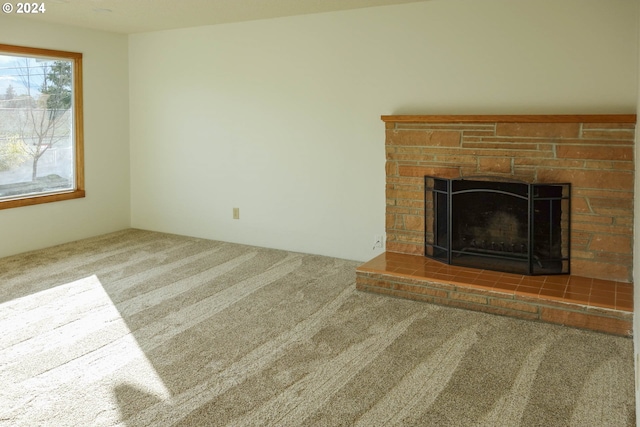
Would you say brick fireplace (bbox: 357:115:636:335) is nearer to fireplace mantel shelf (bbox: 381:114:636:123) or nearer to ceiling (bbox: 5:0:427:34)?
fireplace mantel shelf (bbox: 381:114:636:123)

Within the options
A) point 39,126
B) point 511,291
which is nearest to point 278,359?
point 511,291

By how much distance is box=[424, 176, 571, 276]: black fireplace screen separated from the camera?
4.14 m

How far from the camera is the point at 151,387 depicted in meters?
2.83

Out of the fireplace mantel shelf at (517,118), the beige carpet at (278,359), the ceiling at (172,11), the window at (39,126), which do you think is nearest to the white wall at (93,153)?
the window at (39,126)

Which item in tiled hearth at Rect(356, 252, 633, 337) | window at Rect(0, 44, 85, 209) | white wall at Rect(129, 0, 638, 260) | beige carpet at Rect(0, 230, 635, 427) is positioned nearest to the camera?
beige carpet at Rect(0, 230, 635, 427)

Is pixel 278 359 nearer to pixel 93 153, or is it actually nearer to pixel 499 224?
pixel 499 224

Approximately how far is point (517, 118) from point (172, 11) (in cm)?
294

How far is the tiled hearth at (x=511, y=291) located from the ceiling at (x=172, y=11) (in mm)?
2099

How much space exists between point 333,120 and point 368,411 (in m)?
3.02

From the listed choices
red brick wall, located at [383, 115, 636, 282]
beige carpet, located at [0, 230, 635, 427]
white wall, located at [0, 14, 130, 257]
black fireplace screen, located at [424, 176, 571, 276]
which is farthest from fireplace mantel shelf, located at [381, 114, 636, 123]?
white wall, located at [0, 14, 130, 257]

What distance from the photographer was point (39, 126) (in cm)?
562

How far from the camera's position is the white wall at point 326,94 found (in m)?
4.11

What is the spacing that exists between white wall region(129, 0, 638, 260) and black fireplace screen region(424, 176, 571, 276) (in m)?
0.56

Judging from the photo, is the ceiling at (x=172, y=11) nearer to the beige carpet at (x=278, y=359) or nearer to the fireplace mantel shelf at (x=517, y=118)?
the fireplace mantel shelf at (x=517, y=118)
